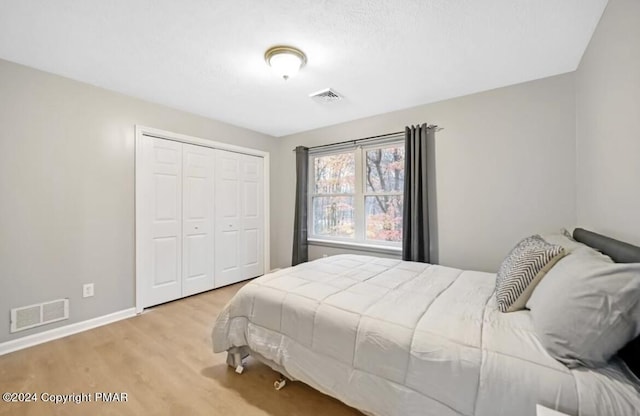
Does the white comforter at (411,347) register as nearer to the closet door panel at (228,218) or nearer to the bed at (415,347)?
the bed at (415,347)

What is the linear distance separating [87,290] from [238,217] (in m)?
1.83

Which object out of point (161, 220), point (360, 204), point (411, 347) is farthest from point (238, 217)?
point (411, 347)

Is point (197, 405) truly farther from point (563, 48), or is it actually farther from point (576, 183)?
point (563, 48)

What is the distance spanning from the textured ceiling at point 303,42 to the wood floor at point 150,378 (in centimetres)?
234

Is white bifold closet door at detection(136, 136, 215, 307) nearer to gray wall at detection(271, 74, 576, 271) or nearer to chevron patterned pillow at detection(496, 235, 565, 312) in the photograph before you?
gray wall at detection(271, 74, 576, 271)

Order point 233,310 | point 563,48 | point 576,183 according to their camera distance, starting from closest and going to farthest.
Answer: point 233,310 < point 563,48 < point 576,183

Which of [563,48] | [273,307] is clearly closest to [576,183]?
[563,48]

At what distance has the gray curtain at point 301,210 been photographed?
395 cm

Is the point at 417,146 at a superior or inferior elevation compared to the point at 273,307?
superior

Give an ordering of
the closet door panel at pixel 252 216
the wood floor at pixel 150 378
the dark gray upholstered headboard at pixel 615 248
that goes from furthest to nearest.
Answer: the closet door panel at pixel 252 216, the wood floor at pixel 150 378, the dark gray upholstered headboard at pixel 615 248

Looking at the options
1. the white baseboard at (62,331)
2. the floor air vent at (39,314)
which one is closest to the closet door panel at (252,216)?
the white baseboard at (62,331)

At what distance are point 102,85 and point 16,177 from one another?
1.09m

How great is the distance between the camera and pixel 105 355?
197 centimetres

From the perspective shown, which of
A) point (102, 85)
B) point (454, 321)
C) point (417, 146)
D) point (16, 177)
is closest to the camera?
point (454, 321)
